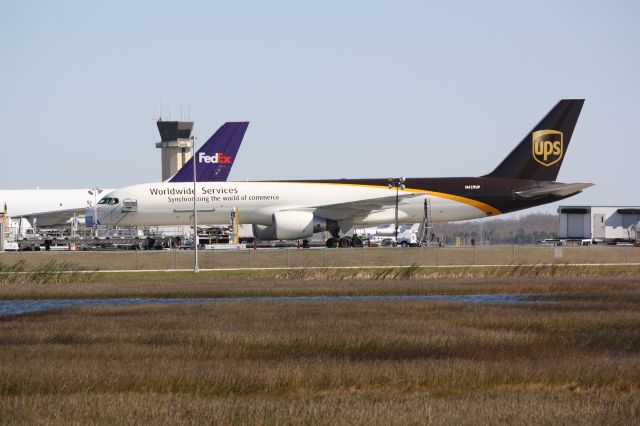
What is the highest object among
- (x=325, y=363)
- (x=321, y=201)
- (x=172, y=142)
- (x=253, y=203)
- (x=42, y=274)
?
(x=172, y=142)

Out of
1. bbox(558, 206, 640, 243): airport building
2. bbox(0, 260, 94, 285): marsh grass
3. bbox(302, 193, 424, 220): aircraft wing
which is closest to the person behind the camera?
bbox(0, 260, 94, 285): marsh grass

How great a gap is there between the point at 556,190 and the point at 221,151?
3633cm

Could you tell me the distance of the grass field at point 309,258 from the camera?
6288cm

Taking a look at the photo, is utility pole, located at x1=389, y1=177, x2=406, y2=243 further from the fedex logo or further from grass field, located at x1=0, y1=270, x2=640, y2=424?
grass field, located at x1=0, y1=270, x2=640, y2=424

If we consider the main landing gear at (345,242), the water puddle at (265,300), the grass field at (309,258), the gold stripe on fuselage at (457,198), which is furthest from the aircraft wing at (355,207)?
the water puddle at (265,300)

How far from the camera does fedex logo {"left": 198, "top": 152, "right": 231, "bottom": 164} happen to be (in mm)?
98562

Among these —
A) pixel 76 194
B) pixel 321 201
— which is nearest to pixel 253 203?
pixel 321 201

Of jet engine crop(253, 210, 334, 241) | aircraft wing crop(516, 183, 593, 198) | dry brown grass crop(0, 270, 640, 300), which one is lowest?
dry brown grass crop(0, 270, 640, 300)

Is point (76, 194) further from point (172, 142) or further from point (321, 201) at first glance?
point (172, 142)

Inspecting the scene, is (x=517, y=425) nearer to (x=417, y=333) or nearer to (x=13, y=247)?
(x=417, y=333)

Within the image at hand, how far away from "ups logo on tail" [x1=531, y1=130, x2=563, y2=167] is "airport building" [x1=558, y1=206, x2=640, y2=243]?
19.0 meters

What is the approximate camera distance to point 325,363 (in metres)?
21.9

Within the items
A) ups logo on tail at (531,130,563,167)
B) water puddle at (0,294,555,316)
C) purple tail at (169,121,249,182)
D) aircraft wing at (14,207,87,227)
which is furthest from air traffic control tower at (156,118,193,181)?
water puddle at (0,294,555,316)

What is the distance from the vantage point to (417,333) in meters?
27.1
